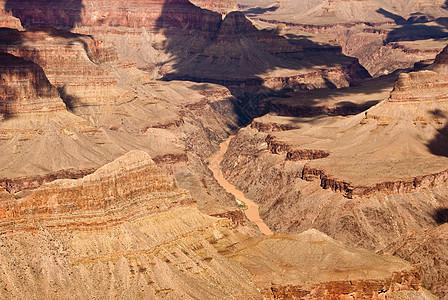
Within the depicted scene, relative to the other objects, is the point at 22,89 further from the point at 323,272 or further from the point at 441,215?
the point at 323,272

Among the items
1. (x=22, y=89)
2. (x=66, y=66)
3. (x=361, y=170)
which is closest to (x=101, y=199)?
(x=361, y=170)

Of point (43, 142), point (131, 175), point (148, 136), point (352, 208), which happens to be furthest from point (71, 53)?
point (131, 175)

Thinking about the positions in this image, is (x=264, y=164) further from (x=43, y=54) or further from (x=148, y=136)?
(x=43, y=54)

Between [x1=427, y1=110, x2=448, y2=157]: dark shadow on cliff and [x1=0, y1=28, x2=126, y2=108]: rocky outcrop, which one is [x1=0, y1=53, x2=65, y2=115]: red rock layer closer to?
[x1=0, y1=28, x2=126, y2=108]: rocky outcrop

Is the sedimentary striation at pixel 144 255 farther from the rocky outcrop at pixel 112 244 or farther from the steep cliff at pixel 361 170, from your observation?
the steep cliff at pixel 361 170

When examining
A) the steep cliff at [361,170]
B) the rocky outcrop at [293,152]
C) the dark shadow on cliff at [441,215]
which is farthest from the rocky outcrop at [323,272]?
the rocky outcrop at [293,152]

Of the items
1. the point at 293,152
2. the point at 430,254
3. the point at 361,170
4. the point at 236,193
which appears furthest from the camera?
the point at 236,193

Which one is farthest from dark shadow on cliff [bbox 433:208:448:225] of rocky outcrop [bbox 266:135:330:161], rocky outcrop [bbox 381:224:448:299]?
rocky outcrop [bbox 266:135:330:161]
